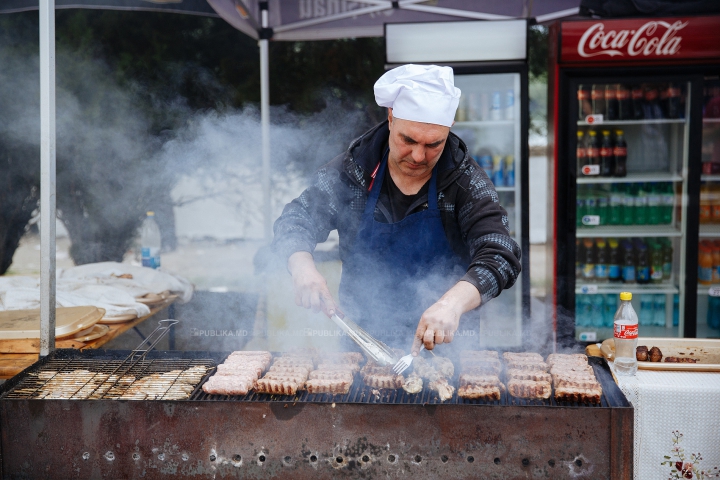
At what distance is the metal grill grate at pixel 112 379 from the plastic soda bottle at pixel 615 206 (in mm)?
4206

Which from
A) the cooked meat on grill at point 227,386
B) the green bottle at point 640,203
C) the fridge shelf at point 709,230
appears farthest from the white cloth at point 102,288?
the fridge shelf at point 709,230

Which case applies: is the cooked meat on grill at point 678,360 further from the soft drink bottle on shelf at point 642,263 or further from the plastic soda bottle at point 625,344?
the soft drink bottle on shelf at point 642,263

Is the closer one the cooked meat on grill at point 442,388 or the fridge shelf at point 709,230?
the cooked meat on grill at point 442,388

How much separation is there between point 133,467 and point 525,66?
427cm

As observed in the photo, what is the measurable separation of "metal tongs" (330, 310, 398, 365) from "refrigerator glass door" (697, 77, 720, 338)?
419 cm

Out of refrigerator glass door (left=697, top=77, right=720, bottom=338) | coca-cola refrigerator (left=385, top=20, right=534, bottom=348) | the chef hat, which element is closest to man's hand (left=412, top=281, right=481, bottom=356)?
the chef hat

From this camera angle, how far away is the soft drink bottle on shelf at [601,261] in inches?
216

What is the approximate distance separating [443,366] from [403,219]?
741mm

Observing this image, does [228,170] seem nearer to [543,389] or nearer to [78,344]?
[78,344]

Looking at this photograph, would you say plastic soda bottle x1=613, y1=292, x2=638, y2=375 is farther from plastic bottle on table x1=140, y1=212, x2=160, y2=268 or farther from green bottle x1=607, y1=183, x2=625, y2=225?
plastic bottle on table x1=140, y1=212, x2=160, y2=268

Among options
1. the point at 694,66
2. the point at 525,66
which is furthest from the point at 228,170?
the point at 694,66

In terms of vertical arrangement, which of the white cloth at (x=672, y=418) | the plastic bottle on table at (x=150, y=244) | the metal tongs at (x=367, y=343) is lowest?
the white cloth at (x=672, y=418)

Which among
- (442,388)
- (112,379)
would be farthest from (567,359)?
(112,379)

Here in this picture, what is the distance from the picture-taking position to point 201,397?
2.33 meters
